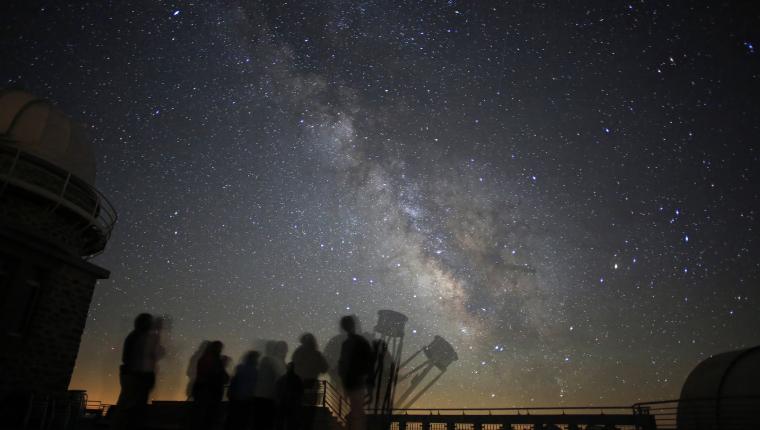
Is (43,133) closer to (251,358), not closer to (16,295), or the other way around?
(16,295)

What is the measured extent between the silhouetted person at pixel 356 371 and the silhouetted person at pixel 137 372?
7.68 ft

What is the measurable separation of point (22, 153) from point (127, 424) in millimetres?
9190

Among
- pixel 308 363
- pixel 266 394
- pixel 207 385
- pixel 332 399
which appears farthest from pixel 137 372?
pixel 332 399

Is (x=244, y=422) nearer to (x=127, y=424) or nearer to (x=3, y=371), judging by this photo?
(x=127, y=424)

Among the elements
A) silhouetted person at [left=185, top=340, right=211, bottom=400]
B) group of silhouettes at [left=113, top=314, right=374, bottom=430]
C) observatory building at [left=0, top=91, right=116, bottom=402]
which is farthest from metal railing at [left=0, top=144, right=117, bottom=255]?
group of silhouettes at [left=113, top=314, right=374, bottom=430]

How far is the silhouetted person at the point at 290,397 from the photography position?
6.14 metres

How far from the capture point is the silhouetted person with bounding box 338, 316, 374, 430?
16.5ft

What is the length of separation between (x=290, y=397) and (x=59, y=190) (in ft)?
31.3

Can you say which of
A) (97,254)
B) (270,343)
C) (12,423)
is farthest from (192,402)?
(97,254)

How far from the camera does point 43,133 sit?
12.1 metres

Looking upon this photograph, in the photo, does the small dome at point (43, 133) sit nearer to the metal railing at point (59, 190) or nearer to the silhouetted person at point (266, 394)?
the metal railing at point (59, 190)

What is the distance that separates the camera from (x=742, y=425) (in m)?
11.2

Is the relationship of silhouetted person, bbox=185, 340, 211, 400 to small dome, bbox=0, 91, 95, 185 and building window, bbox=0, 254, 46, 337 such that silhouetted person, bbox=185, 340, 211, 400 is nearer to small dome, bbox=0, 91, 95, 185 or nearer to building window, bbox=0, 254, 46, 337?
building window, bbox=0, 254, 46, 337

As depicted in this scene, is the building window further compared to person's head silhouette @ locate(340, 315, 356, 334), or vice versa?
the building window
